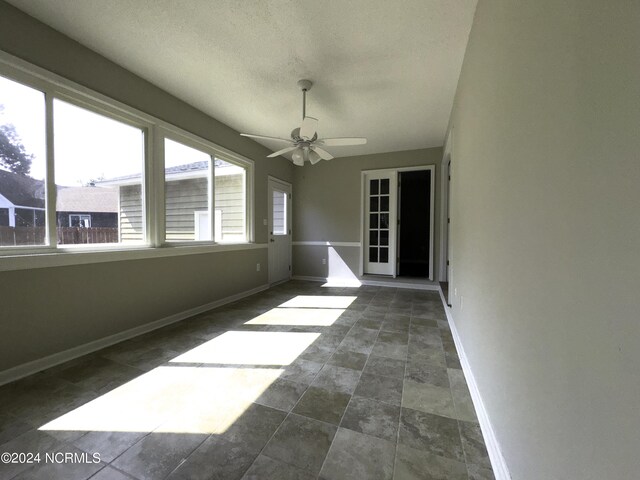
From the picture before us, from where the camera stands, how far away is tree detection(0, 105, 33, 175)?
1906 mm

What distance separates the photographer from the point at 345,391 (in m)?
1.79

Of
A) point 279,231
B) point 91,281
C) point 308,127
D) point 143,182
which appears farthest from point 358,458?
point 279,231

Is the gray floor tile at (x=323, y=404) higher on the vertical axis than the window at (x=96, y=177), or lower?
lower

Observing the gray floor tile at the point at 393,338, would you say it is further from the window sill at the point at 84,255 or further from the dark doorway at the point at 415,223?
the dark doorway at the point at 415,223

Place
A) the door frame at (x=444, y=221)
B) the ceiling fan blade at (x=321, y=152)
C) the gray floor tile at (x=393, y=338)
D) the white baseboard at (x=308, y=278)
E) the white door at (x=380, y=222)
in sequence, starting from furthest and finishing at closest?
1. the white baseboard at (x=308, y=278)
2. the white door at (x=380, y=222)
3. the door frame at (x=444, y=221)
4. the ceiling fan blade at (x=321, y=152)
5. the gray floor tile at (x=393, y=338)

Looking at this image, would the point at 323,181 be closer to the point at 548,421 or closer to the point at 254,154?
the point at 254,154

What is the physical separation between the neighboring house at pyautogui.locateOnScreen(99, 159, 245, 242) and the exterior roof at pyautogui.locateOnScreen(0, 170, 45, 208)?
0.50m

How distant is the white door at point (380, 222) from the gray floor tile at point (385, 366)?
331 centimetres

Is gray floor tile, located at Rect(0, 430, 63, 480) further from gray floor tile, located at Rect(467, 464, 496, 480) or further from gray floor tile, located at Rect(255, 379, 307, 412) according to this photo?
gray floor tile, located at Rect(467, 464, 496, 480)

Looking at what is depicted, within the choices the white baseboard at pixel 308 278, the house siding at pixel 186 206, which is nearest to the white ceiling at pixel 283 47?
the house siding at pixel 186 206

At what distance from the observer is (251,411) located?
62.5 inches

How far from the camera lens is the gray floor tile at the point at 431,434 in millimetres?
1321

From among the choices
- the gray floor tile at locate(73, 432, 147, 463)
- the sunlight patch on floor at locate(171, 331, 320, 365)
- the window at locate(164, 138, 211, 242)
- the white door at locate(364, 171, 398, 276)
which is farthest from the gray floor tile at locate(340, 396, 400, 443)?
the white door at locate(364, 171, 398, 276)

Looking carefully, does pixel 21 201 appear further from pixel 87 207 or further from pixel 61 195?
pixel 87 207
